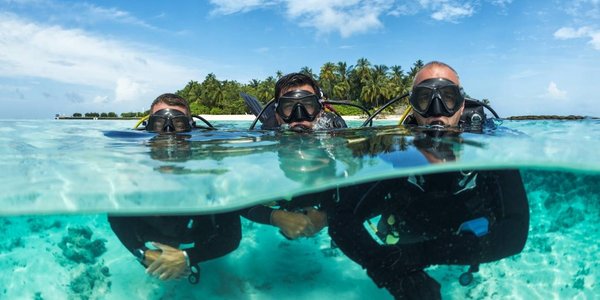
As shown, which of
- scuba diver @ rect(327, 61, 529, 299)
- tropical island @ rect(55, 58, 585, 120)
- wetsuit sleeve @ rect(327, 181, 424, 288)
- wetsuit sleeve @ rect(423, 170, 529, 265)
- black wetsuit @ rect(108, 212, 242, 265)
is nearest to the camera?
wetsuit sleeve @ rect(327, 181, 424, 288)

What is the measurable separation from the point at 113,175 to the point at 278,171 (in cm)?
181

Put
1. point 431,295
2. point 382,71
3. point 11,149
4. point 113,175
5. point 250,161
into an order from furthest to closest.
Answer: point 382,71, point 11,149, point 250,161, point 113,175, point 431,295

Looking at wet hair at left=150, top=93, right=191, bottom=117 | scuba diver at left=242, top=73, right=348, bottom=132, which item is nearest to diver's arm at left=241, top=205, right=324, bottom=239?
scuba diver at left=242, top=73, right=348, bottom=132

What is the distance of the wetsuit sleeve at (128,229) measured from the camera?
17.7 ft

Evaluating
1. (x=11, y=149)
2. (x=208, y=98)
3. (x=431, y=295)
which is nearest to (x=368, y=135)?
(x=431, y=295)

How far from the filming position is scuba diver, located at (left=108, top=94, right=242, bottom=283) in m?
4.89

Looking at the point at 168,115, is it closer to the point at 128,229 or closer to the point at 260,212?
the point at 128,229

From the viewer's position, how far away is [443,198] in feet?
15.9

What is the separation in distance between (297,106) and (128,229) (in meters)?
2.98

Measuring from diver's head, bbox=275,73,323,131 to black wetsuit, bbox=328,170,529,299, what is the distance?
1739mm

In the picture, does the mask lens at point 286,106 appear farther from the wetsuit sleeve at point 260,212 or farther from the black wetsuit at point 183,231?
the black wetsuit at point 183,231

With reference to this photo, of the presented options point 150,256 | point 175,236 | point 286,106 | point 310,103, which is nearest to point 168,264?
point 150,256

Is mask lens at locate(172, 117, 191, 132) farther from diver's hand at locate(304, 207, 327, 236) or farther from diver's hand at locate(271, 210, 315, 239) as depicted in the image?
diver's hand at locate(304, 207, 327, 236)

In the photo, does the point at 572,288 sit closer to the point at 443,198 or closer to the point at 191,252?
the point at 443,198
